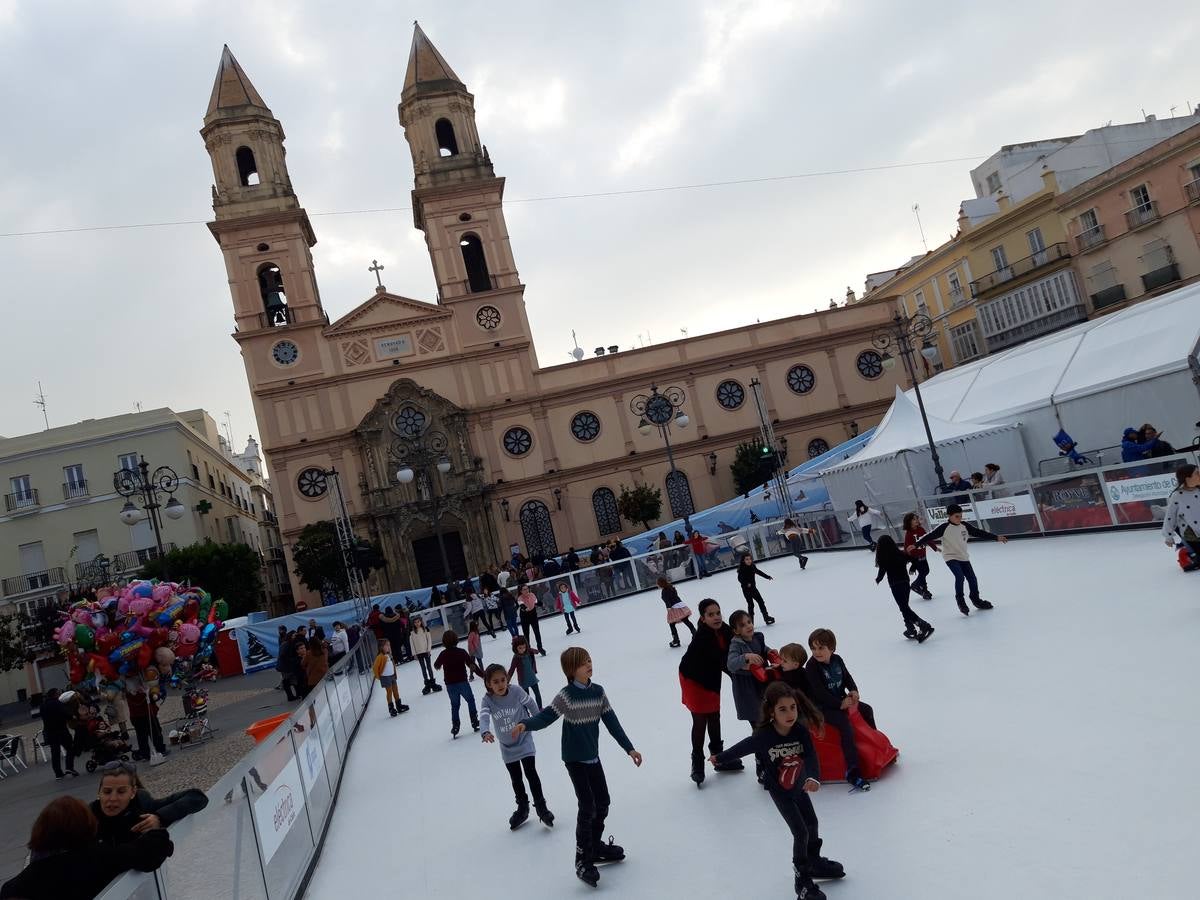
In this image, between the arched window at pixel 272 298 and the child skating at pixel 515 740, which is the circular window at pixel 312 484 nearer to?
the arched window at pixel 272 298

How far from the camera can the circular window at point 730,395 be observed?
42.9 metres

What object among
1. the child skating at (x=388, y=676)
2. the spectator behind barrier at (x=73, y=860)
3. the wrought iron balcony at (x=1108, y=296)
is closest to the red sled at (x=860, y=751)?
the spectator behind barrier at (x=73, y=860)

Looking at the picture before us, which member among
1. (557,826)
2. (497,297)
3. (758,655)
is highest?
(497,297)

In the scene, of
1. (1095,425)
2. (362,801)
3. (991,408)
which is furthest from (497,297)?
(362,801)

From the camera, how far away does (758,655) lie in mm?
6852

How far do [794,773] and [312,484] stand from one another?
36.0 metres

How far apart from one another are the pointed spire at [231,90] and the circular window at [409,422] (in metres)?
14.1

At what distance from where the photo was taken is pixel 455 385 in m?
40.8

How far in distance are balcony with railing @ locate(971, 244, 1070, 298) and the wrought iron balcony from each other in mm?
1957

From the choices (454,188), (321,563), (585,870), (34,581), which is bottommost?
(585,870)

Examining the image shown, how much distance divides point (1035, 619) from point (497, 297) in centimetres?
3398

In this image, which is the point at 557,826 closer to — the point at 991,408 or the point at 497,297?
the point at 991,408

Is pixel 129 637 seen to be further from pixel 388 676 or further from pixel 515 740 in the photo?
pixel 515 740

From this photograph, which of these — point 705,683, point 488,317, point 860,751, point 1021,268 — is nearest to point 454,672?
point 705,683
